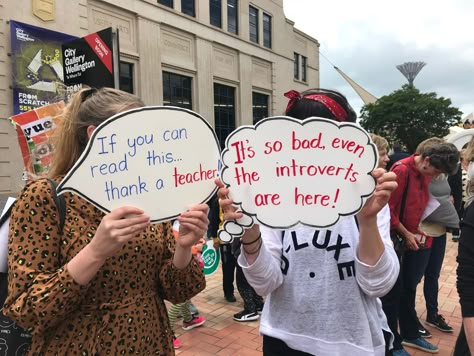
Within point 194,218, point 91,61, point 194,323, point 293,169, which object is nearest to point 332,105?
point 293,169

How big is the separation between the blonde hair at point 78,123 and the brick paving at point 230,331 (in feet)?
8.48

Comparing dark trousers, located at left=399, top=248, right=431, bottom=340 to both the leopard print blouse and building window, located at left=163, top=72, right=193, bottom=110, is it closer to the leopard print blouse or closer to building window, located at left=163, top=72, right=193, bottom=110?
the leopard print blouse

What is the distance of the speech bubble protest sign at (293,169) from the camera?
52.4 inches

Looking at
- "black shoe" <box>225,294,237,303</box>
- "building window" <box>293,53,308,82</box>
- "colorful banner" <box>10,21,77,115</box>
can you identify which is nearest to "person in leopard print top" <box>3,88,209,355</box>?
"black shoe" <box>225,294,237,303</box>

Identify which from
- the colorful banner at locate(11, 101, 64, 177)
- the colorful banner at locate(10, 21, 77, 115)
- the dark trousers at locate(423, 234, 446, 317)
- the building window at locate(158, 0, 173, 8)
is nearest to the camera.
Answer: the colorful banner at locate(11, 101, 64, 177)

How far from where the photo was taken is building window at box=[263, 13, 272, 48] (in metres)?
21.5

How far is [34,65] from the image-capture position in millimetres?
10594

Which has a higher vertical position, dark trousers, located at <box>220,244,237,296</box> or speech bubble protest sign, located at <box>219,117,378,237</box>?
speech bubble protest sign, located at <box>219,117,378,237</box>

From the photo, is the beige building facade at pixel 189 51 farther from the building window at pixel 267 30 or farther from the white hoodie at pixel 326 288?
the white hoodie at pixel 326 288

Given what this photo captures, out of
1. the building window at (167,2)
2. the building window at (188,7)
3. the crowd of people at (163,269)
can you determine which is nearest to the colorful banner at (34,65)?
the building window at (167,2)

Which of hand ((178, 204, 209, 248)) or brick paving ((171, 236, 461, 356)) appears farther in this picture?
brick paving ((171, 236, 461, 356))

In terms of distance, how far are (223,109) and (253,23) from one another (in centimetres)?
564

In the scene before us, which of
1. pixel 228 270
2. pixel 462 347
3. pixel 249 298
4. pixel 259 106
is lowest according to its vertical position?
pixel 249 298

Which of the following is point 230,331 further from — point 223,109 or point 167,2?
point 223,109
